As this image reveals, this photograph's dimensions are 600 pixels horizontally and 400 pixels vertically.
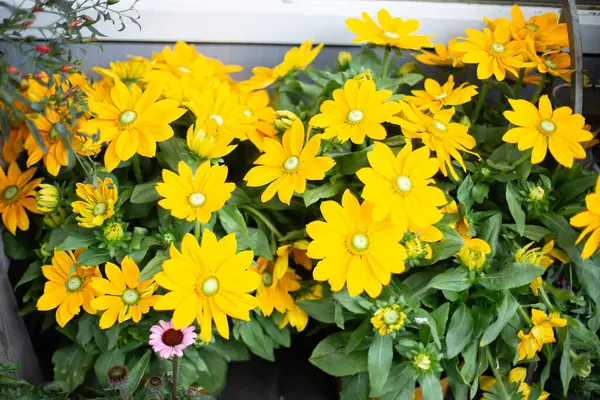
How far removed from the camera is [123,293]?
87cm

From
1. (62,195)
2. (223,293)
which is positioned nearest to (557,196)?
(223,293)

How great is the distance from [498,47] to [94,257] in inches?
30.1

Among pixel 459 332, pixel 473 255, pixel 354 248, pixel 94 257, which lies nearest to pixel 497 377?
pixel 459 332

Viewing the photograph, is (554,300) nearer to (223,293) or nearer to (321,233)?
(321,233)

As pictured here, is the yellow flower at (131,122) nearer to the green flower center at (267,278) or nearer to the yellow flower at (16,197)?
the yellow flower at (16,197)

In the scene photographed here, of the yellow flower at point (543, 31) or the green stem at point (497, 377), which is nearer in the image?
the green stem at point (497, 377)

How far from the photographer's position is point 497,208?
0.95 meters

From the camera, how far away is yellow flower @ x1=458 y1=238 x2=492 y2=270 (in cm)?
82

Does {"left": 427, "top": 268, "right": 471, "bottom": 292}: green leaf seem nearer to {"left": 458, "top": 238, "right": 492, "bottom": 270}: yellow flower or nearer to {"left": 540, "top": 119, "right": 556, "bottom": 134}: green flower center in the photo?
{"left": 458, "top": 238, "right": 492, "bottom": 270}: yellow flower

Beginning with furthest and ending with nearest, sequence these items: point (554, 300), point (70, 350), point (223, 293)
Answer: point (70, 350)
point (554, 300)
point (223, 293)

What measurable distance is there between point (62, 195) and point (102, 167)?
9 centimetres

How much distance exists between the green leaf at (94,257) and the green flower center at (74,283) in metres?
0.05

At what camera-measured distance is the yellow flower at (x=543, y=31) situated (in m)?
1.01

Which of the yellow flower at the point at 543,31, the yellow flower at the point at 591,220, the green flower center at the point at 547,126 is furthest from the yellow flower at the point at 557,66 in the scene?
the yellow flower at the point at 591,220
